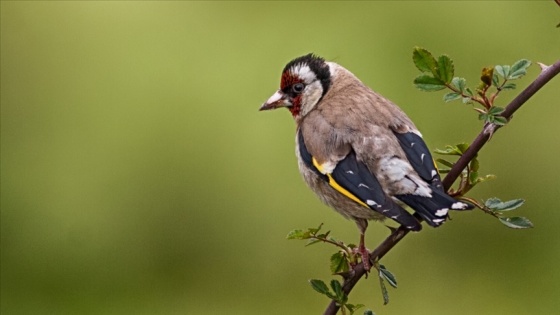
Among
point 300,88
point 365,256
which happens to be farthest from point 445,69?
point 300,88

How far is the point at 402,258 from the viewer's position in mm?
6492

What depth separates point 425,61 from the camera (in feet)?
9.29

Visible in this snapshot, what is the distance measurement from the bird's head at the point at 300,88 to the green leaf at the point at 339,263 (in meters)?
1.19

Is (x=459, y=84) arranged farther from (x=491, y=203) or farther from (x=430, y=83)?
(x=491, y=203)

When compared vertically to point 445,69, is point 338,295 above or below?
below

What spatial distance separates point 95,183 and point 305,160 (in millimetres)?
3895

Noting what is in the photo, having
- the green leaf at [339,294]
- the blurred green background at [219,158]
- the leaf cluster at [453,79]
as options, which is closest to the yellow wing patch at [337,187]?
the green leaf at [339,294]

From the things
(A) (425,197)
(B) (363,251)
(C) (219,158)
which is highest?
(A) (425,197)

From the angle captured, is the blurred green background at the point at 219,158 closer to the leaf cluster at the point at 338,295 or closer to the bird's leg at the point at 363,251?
the bird's leg at the point at 363,251

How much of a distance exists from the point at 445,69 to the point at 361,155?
0.89 metres

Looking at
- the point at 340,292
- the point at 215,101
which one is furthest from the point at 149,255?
the point at 340,292

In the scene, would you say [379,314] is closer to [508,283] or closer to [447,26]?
[508,283]

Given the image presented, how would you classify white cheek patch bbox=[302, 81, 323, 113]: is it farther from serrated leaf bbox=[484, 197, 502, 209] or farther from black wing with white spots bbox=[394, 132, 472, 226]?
serrated leaf bbox=[484, 197, 502, 209]

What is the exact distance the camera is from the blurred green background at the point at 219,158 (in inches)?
259
